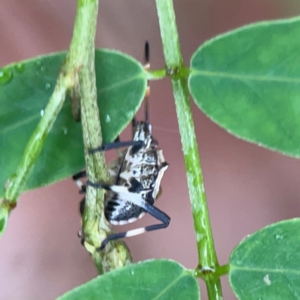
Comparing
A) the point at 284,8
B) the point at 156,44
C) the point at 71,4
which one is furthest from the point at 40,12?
the point at 284,8

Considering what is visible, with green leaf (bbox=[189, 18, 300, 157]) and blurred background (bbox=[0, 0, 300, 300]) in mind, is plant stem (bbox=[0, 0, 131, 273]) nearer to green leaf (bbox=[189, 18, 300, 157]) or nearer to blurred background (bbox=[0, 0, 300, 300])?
green leaf (bbox=[189, 18, 300, 157])

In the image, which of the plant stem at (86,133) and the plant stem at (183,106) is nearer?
the plant stem at (86,133)

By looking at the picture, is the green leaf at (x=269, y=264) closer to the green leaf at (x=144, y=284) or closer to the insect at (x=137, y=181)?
the green leaf at (x=144, y=284)

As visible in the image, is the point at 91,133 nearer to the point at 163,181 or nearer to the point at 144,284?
the point at 144,284

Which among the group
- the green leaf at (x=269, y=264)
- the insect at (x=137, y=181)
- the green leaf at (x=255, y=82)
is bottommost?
the green leaf at (x=269, y=264)

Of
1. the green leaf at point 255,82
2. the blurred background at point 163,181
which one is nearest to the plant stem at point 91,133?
the green leaf at point 255,82
